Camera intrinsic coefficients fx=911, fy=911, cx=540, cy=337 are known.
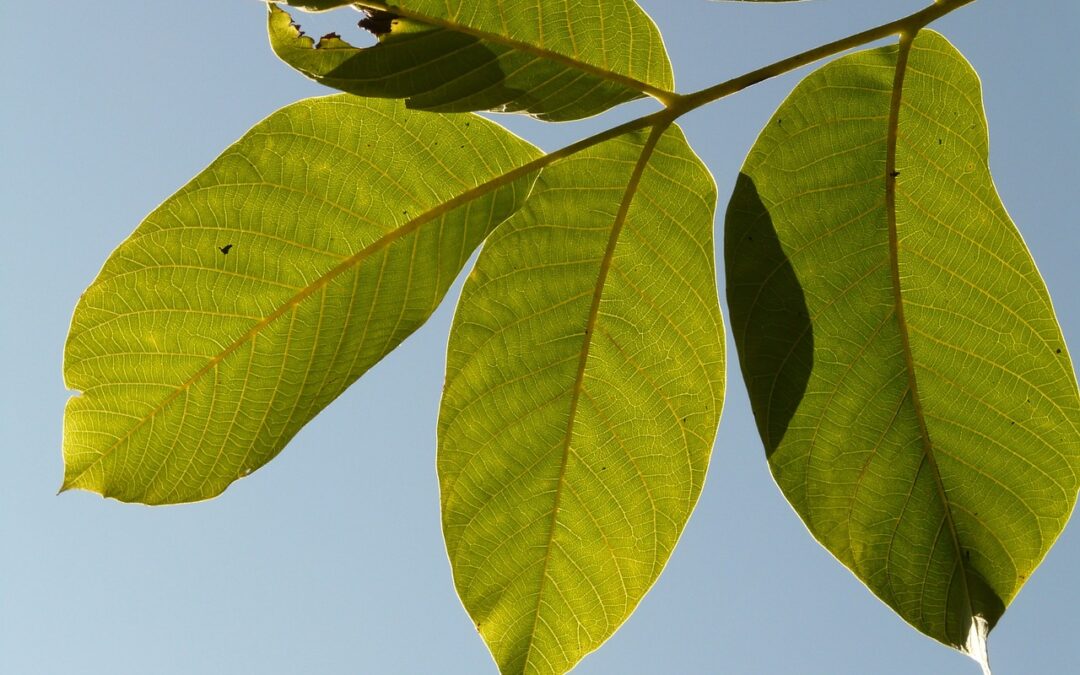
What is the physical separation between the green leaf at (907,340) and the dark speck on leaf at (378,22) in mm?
491

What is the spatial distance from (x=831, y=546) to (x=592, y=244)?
53 centimetres

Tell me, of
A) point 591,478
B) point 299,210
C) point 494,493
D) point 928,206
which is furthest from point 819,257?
point 299,210

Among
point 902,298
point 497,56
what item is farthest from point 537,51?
point 902,298

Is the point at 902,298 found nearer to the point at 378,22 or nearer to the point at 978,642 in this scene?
the point at 978,642

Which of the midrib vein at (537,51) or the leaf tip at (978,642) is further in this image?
the leaf tip at (978,642)

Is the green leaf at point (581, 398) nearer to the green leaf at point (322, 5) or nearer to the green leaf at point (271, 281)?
the green leaf at point (271, 281)

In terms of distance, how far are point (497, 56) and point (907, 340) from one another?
25.8 inches

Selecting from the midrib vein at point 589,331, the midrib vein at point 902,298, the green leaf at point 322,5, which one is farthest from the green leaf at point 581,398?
the green leaf at point 322,5

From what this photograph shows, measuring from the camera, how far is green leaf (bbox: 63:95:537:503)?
1.23 metres

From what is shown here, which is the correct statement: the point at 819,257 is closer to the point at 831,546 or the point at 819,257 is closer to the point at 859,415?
the point at 859,415

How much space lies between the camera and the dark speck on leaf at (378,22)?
1.05 meters

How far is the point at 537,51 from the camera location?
1135mm

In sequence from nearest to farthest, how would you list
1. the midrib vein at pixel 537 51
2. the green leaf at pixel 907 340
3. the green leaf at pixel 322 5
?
1. the green leaf at pixel 322 5
2. the midrib vein at pixel 537 51
3. the green leaf at pixel 907 340

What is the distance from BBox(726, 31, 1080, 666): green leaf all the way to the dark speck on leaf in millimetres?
491
